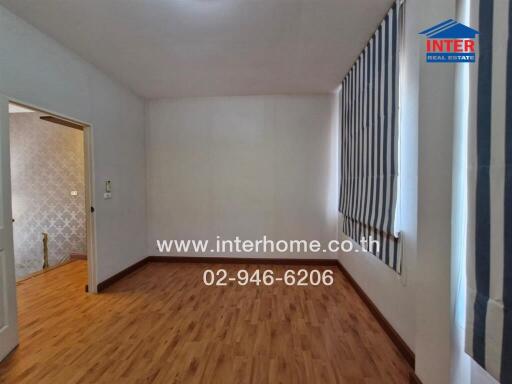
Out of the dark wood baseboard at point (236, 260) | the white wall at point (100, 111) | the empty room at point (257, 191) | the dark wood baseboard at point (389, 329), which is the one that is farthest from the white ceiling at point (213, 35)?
the dark wood baseboard at point (236, 260)

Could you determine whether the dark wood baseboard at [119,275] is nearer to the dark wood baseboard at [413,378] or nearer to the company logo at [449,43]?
the dark wood baseboard at [413,378]

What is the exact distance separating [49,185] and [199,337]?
4.80m

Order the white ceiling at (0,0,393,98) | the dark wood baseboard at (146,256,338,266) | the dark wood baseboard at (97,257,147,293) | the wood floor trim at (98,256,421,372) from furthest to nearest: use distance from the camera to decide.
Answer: the dark wood baseboard at (146,256,338,266) → the dark wood baseboard at (97,257,147,293) → the white ceiling at (0,0,393,98) → the wood floor trim at (98,256,421,372)

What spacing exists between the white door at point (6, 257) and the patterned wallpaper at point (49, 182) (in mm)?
3081

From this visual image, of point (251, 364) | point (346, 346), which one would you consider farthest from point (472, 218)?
point (251, 364)

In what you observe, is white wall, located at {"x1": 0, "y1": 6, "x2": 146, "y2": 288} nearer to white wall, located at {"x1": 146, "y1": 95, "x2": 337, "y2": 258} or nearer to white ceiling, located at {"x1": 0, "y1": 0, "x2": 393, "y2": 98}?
white ceiling, located at {"x1": 0, "y1": 0, "x2": 393, "y2": 98}

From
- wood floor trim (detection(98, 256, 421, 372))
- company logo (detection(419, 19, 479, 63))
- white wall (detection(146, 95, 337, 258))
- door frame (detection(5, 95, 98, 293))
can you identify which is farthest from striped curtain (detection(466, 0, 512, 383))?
door frame (detection(5, 95, 98, 293))

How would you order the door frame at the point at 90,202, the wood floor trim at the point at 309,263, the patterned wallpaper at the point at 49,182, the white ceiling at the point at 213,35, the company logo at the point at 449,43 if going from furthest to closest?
the patterned wallpaper at the point at 49,182
the door frame at the point at 90,202
the white ceiling at the point at 213,35
the wood floor trim at the point at 309,263
the company logo at the point at 449,43

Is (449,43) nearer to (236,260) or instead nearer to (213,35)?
(213,35)

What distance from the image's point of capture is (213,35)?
8.52 ft

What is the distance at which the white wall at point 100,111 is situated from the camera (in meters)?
2.31

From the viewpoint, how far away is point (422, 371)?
1670mm

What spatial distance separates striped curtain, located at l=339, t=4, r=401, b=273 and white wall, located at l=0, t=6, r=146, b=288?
3376 mm

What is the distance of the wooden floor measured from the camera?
1884 millimetres
